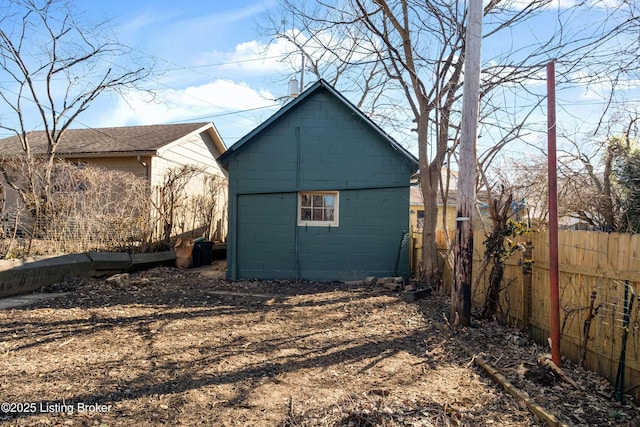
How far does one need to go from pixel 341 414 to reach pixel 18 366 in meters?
3.25

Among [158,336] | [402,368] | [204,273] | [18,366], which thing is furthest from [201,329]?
[204,273]

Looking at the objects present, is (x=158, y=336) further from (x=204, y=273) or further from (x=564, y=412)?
(x=204, y=273)

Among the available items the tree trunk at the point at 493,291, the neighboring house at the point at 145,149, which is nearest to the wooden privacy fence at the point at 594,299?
the tree trunk at the point at 493,291

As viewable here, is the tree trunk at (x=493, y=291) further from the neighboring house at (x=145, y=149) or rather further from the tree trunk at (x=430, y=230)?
the neighboring house at (x=145, y=149)

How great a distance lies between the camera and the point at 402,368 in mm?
4121

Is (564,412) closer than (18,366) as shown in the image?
Yes

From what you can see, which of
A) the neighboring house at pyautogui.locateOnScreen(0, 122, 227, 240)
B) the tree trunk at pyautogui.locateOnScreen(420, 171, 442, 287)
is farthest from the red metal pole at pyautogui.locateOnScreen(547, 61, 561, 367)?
the neighboring house at pyautogui.locateOnScreen(0, 122, 227, 240)

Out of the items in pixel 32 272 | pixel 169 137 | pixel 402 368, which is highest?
pixel 169 137

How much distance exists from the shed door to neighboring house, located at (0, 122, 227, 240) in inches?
156

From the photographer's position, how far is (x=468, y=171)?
213 inches

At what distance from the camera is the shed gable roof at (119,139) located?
13547mm

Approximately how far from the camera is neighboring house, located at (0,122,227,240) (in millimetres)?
13395

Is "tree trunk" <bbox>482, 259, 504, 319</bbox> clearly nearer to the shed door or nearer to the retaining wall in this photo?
the shed door

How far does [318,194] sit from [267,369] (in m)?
6.40
